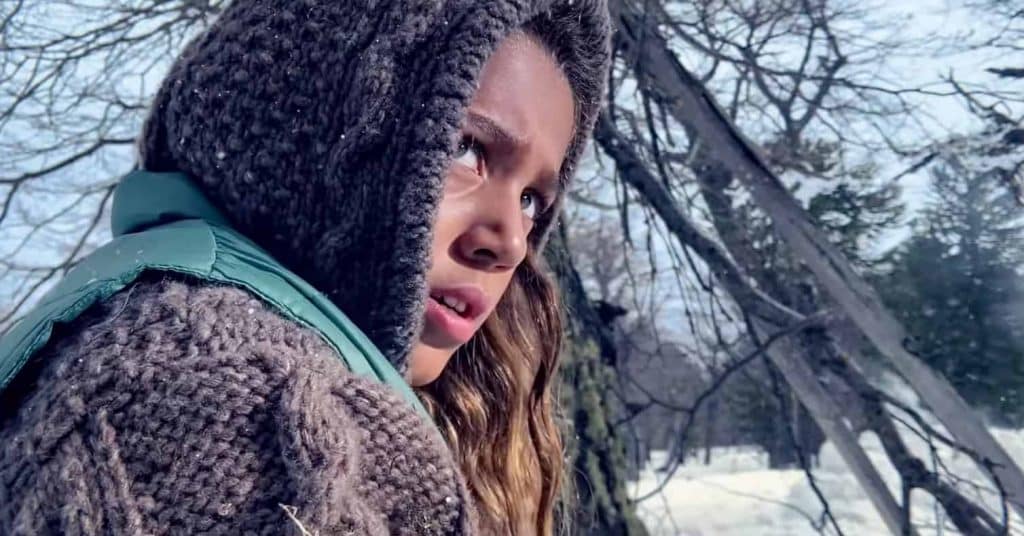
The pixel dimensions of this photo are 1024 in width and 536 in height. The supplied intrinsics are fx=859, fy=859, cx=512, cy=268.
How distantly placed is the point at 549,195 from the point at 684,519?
11.5 feet

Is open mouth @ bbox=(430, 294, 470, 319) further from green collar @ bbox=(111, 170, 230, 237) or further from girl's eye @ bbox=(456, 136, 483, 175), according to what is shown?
green collar @ bbox=(111, 170, 230, 237)

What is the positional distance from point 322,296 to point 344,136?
194 mm

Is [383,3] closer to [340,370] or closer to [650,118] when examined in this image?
[340,370]

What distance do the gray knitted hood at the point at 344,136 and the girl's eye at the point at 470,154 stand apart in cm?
9

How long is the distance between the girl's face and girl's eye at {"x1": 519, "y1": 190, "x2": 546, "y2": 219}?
0.12 m

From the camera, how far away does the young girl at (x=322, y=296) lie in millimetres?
625

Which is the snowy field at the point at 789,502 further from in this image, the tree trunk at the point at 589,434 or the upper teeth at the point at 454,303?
the upper teeth at the point at 454,303

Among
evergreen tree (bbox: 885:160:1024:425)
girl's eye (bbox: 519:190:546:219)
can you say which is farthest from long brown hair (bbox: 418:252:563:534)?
evergreen tree (bbox: 885:160:1024:425)

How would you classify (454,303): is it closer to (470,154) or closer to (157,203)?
(470,154)

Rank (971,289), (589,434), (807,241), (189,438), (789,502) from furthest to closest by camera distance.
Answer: (789,502) → (589,434) → (807,241) → (971,289) → (189,438)

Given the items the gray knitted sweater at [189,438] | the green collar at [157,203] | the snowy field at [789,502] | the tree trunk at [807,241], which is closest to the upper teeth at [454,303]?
the green collar at [157,203]

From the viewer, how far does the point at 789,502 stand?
4066mm

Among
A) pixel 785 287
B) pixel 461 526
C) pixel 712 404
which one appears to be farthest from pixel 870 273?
pixel 712 404

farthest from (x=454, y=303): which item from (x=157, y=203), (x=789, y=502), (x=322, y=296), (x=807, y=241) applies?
(x=789, y=502)
